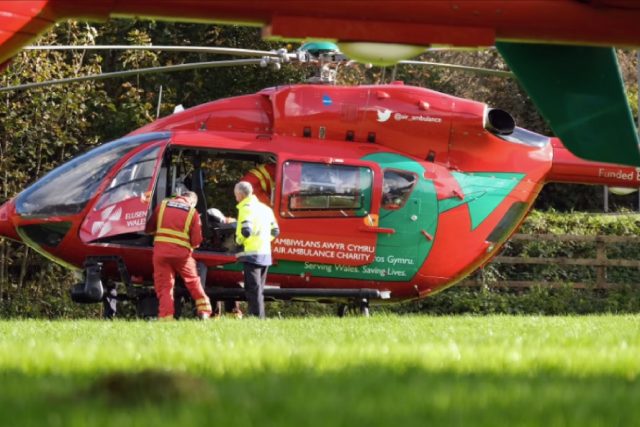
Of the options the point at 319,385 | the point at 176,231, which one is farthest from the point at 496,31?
the point at 176,231

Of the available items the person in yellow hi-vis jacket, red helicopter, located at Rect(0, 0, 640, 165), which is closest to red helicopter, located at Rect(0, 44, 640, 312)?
the person in yellow hi-vis jacket

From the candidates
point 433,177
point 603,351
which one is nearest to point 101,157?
point 433,177

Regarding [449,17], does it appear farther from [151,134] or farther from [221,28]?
[221,28]

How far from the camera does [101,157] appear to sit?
52.7 ft

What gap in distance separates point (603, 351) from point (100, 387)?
287 centimetres

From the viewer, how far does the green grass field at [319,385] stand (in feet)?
11.5

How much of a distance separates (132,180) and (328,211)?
269cm

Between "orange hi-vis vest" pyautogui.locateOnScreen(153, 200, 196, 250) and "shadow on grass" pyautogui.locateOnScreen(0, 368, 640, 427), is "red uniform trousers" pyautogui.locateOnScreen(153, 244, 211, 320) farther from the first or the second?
"shadow on grass" pyautogui.locateOnScreen(0, 368, 640, 427)

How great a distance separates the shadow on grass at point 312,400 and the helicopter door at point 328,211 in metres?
11.4

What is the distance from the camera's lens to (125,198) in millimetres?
15789

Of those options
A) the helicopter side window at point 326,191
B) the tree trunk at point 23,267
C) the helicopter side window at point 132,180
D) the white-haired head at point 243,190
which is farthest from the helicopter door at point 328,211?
the tree trunk at point 23,267

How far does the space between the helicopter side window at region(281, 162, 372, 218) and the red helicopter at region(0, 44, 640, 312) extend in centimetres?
1

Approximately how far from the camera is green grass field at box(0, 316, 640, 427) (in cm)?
351

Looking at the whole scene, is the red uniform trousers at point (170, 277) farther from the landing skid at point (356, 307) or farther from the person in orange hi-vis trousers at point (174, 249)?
the landing skid at point (356, 307)
